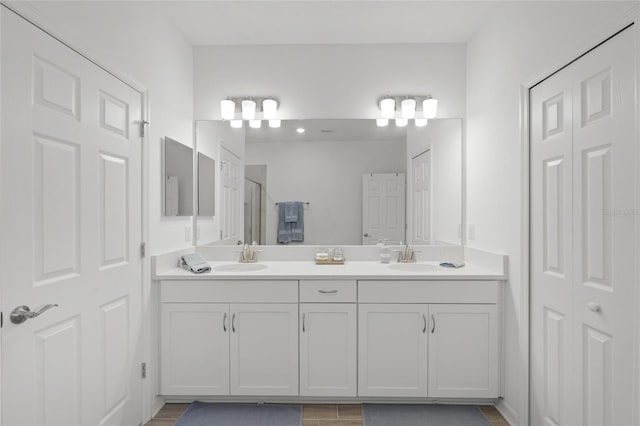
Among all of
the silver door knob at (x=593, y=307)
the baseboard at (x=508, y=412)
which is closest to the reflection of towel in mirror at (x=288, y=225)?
the baseboard at (x=508, y=412)

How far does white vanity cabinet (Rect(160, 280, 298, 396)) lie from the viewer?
2.18 metres

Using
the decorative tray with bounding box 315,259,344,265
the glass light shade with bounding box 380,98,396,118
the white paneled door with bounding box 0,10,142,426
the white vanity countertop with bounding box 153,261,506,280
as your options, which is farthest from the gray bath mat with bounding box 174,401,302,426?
the glass light shade with bounding box 380,98,396,118

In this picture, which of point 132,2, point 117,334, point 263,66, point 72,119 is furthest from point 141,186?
point 263,66

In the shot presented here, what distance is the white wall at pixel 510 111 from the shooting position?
5.28 feet

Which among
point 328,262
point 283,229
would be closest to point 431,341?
point 328,262

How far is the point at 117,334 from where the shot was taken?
1821mm

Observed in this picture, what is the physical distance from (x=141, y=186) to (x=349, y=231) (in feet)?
5.02

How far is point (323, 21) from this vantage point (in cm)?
243

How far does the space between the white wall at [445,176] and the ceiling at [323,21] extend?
26.7 inches

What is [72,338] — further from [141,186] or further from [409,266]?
[409,266]

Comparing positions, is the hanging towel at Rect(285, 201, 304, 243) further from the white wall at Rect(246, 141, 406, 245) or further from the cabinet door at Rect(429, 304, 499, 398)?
the cabinet door at Rect(429, 304, 499, 398)

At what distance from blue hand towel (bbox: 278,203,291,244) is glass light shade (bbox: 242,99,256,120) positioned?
2.49ft

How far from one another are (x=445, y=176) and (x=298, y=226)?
1.23 meters

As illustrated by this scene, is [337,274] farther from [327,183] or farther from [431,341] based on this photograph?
[327,183]
